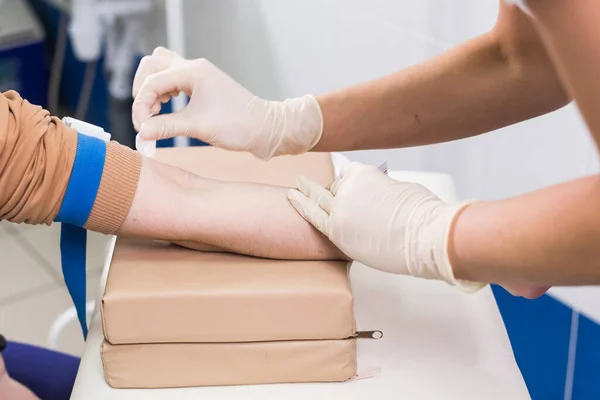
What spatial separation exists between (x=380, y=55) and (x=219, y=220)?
90 centimetres

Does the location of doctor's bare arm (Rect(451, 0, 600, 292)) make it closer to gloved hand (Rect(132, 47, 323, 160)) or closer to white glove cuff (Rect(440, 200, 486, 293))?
white glove cuff (Rect(440, 200, 486, 293))

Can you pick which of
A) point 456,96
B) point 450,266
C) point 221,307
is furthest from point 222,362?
point 456,96

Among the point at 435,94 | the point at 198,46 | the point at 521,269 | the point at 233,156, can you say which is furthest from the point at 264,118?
the point at 198,46

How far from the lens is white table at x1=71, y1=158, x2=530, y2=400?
2.82 feet

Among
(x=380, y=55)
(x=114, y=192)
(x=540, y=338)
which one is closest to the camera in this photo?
(x=114, y=192)

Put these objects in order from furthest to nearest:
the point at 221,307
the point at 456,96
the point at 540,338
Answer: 1. the point at 540,338
2. the point at 456,96
3. the point at 221,307

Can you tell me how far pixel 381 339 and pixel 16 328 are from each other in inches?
60.3

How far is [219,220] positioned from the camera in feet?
3.20

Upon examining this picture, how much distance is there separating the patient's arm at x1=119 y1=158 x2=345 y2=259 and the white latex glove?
0.11 ft

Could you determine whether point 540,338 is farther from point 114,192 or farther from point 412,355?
point 114,192

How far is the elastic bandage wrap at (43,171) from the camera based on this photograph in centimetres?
88

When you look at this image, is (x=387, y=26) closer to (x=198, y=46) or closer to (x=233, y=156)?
(x=233, y=156)

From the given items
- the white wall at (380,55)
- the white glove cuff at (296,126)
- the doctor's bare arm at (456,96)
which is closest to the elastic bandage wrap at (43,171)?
the white glove cuff at (296,126)

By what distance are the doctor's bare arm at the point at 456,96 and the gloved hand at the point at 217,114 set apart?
5 centimetres
